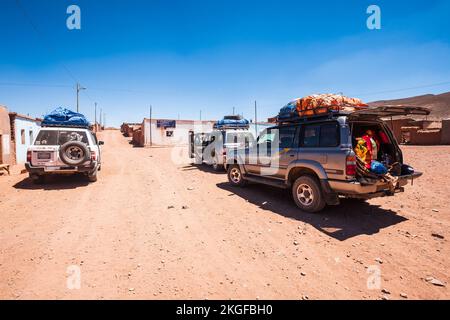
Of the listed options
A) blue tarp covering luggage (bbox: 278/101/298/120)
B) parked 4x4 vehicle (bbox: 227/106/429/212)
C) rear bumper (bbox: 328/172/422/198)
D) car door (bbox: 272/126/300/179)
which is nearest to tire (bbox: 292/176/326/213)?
parked 4x4 vehicle (bbox: 227/106/429/212)

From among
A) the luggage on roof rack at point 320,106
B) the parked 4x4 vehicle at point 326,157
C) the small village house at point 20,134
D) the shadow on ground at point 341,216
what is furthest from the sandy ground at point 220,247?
the small village house at point 20,134

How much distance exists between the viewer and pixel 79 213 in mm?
5008

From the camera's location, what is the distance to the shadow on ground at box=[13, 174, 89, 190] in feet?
24.0

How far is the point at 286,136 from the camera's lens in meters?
5.72

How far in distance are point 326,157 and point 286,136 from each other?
1.40m

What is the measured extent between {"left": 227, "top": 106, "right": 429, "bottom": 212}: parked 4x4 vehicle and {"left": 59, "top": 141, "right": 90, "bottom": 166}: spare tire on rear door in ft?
18.7

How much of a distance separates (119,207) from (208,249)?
3021 millimetres

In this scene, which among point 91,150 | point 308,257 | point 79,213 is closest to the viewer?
point 308,257

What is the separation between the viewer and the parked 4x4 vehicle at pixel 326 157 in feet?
13.9

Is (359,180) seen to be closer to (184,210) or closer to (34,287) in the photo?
(184,210)

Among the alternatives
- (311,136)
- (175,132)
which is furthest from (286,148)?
(175,132)

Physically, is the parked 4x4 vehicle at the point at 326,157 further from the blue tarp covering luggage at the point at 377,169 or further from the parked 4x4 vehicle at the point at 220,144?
the parked 4x4 vehicle at the point at 220,144
